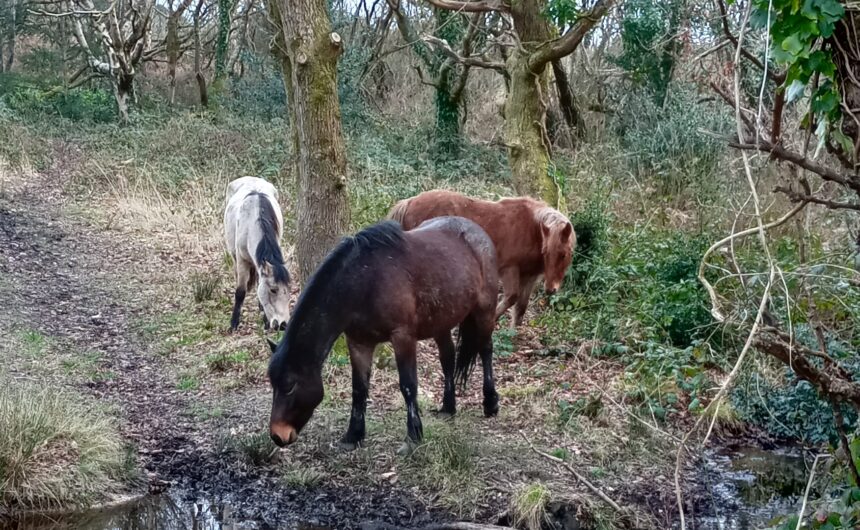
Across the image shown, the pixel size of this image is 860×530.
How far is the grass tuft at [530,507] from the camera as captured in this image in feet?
17.9

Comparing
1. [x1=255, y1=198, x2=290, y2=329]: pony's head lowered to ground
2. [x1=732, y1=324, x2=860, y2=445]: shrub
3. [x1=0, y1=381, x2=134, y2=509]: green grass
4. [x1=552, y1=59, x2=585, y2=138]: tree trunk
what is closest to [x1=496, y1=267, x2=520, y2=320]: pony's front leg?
[x1=255, y1=198, x2=290, y2=329]: pony's head lowered to ground

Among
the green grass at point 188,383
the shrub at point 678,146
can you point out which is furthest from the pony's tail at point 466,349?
the shrub at point 678,146

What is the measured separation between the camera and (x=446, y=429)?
672cm

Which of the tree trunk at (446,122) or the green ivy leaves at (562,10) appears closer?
the green ivy leaves at (562,10)

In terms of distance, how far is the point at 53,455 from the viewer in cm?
578

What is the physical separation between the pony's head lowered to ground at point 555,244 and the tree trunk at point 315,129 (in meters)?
2.02

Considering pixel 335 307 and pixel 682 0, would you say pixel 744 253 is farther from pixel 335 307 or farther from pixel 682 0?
pixel 682 0

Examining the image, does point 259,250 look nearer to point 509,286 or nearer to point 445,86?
point 509,286

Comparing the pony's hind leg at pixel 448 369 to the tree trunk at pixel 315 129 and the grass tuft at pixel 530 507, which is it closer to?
the grass tuft at pixel 530 507

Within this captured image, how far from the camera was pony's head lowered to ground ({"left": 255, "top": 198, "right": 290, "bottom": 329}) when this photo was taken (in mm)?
9305

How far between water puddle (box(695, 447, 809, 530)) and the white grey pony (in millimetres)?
4620

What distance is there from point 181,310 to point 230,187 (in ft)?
6.72

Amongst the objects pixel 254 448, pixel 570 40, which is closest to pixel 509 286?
pixel 570 40

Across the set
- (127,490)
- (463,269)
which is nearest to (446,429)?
(463,269)
